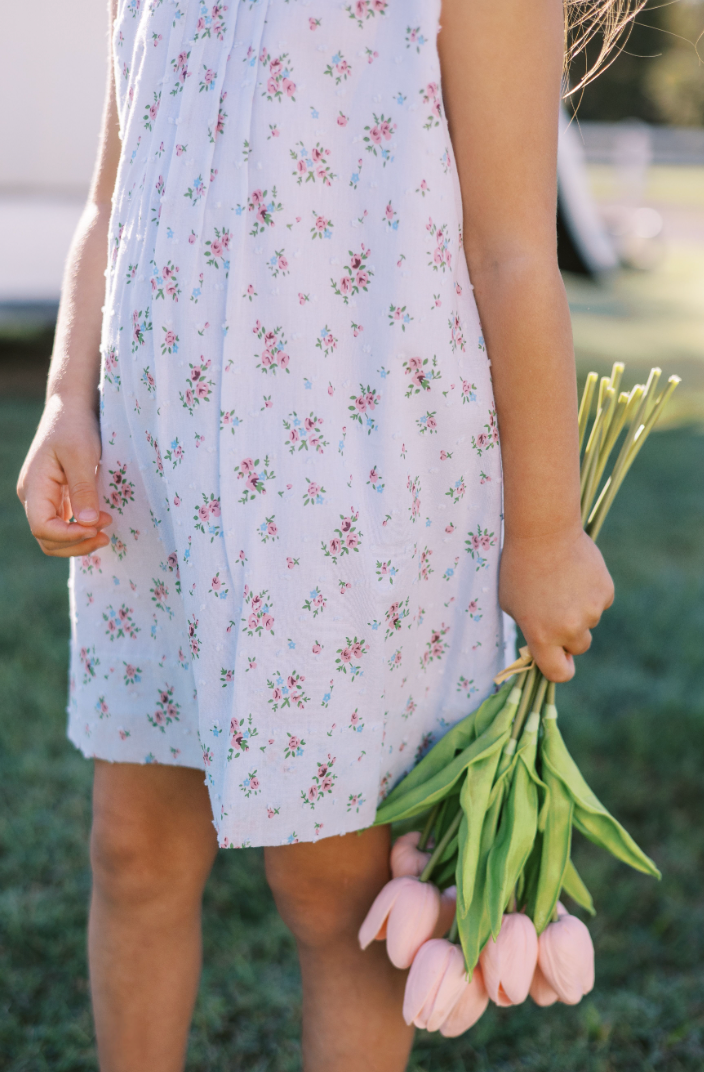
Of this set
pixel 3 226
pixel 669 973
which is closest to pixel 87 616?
pixel 669 973

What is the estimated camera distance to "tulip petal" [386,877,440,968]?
1028 mm

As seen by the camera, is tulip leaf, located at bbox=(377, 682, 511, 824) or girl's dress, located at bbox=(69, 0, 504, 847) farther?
tulip leaf, located at bbox=(377, 682, 511, 824)

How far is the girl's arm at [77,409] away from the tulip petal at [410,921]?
47cm

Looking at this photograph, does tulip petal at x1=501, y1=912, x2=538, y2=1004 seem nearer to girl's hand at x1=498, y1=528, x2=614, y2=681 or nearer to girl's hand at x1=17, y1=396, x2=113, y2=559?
girl's hand at x1=498, y1=528, x2=614, y2=681

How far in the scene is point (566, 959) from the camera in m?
1.05

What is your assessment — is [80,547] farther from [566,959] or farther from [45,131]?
[45,131]

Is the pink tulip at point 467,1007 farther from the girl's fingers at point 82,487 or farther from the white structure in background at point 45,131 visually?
the white structure in background at point 45,131

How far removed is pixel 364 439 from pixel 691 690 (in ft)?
5.76

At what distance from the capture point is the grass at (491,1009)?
1.47 meters

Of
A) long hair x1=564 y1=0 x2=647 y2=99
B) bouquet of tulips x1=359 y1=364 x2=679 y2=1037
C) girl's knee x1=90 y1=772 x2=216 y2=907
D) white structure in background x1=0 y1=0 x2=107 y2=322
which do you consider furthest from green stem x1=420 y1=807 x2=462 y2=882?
white structure in background x1=0 y1=0 x2=107 y2=322

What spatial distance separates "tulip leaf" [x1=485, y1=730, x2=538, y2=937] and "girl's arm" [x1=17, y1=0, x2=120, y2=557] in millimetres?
475

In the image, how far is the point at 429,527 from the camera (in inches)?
38.8

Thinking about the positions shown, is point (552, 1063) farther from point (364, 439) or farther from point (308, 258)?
point (308, 258)

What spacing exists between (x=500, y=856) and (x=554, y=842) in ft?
0.22
